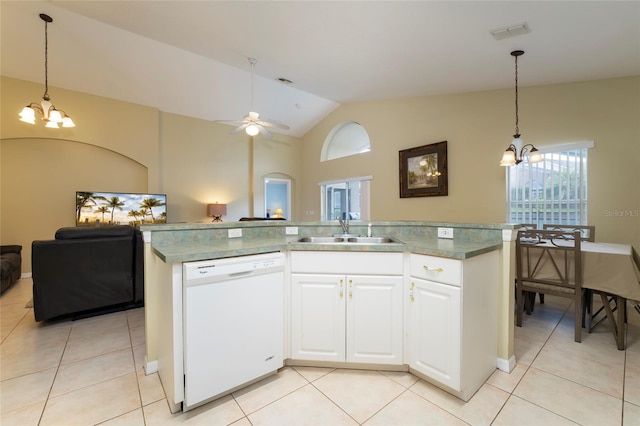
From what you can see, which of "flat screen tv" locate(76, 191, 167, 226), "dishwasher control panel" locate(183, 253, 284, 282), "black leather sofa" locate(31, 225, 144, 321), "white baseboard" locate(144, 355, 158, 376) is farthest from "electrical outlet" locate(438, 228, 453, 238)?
"flat screen tv" locate(76, 191, 167, 226)

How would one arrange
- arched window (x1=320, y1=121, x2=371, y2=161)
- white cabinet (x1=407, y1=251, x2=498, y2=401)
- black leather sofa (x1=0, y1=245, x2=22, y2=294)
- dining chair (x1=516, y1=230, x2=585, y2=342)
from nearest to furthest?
white cabinet (x1=407, y1=251, x2=498, y2=401)
dining chair (x1=516, y1=230, x2=585, y2=342)
black leather sofa (x1=0, y1=245, x2=22, y2=294)
arched window (x1=320, y1=121, x2=371, y2=161)

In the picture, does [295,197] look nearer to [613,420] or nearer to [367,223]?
[367,223]

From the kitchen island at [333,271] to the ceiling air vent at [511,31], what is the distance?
1.96 metres

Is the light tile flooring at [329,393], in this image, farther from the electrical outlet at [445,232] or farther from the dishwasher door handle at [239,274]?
the electrical outlet at [445,232]

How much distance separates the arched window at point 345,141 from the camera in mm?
6164

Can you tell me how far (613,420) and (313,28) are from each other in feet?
12.2

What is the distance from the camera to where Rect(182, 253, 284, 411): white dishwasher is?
1.42m

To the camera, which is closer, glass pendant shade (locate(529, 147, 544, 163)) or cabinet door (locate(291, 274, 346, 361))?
cabinet door (locate(291, 274, 346, 361))

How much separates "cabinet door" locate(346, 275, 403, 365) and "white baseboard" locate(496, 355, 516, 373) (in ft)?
2.43

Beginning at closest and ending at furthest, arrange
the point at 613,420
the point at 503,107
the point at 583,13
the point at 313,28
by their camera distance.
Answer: the point at 613,420, the point at 583,13, the point at 313,28, the point at 503,107

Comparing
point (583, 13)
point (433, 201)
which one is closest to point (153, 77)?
Answer: point (433, 201)

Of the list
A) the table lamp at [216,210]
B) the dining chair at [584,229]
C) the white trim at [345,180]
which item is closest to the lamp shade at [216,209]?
the table lamp at [216,210]

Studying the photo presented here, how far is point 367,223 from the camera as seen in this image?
2283 mm

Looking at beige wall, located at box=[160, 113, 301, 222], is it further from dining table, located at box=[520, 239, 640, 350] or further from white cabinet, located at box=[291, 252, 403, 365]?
dining table, located at box=[520, 239, 640, 350]
